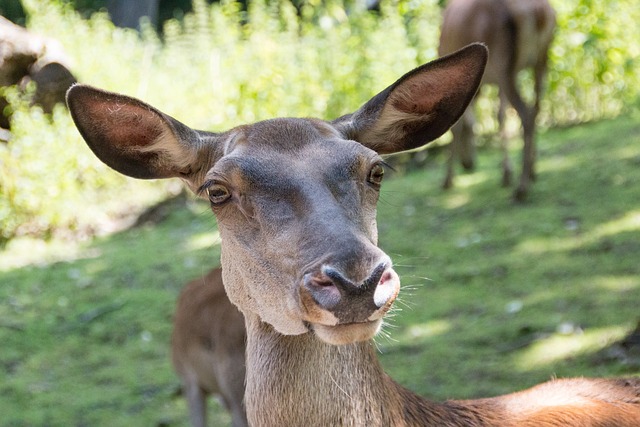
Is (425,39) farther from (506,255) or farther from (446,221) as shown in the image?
(506,255)

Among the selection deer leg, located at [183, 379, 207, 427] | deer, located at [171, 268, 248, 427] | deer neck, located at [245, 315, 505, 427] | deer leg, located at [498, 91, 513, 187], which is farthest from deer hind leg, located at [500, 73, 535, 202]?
deer neck, located at [245, 315, 505, 427]

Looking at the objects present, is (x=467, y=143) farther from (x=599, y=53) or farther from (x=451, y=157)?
(x=599, y=53)

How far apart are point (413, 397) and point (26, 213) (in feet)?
25.5

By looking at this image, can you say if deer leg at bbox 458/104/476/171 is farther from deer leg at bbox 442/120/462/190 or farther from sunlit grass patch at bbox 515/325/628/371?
sunlit grass patch at bbox 515/325/628/371

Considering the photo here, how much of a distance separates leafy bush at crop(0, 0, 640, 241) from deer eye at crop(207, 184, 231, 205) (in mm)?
7326

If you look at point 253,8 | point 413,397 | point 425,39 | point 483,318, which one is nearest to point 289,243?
point 413,397

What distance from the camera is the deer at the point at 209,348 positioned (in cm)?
416

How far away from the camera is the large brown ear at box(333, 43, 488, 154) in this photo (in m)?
2.77

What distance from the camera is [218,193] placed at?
2.57 meters

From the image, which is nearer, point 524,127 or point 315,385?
point 315,385

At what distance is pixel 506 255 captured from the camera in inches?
280

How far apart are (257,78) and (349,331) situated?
28.6 ft

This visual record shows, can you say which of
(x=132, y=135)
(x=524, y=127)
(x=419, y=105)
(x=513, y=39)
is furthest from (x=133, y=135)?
(x=524, y=127)

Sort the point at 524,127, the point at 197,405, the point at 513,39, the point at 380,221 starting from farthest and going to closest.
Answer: the point at 380,221 < the point at 524,127 < the point at 513,39 < the point at 197,405
